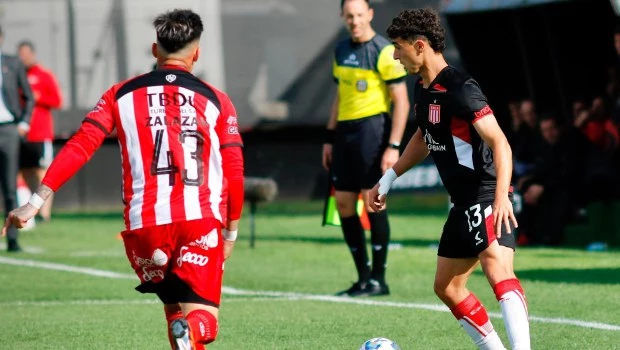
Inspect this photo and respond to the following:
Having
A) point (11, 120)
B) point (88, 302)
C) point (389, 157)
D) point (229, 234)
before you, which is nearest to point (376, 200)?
point (229, 234)

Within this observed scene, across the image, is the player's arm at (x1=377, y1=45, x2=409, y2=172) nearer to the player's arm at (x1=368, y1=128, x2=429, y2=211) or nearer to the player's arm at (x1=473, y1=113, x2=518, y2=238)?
the player's arm at (x1=368, y1=128, x2=429, y2=211)

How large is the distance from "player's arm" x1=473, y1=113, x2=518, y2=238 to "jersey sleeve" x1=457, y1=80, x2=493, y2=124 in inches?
1.0

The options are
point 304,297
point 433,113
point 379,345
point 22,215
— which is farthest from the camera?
point 304,297

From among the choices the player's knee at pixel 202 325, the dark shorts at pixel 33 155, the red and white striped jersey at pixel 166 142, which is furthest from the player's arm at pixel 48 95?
the player's knee at pixel 202 325

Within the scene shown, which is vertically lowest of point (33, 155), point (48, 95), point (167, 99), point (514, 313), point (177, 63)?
point (33, 155)

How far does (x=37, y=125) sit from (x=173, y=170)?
1385 centimetres

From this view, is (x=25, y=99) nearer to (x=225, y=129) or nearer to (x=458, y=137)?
(x=458, y=137)

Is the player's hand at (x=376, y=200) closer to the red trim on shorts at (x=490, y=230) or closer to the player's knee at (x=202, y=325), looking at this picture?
the red trim on shorts at (x=490, y=230)

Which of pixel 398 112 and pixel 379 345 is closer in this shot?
pixel 379 345

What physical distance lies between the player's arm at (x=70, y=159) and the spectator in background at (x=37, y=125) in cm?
1327

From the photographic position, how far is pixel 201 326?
239 inches

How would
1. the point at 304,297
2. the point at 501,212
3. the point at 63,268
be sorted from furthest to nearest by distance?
the point at 63,268, the point at 304,297, the point at 501,212

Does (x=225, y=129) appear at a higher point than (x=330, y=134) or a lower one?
higher

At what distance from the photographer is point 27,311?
402 inches
